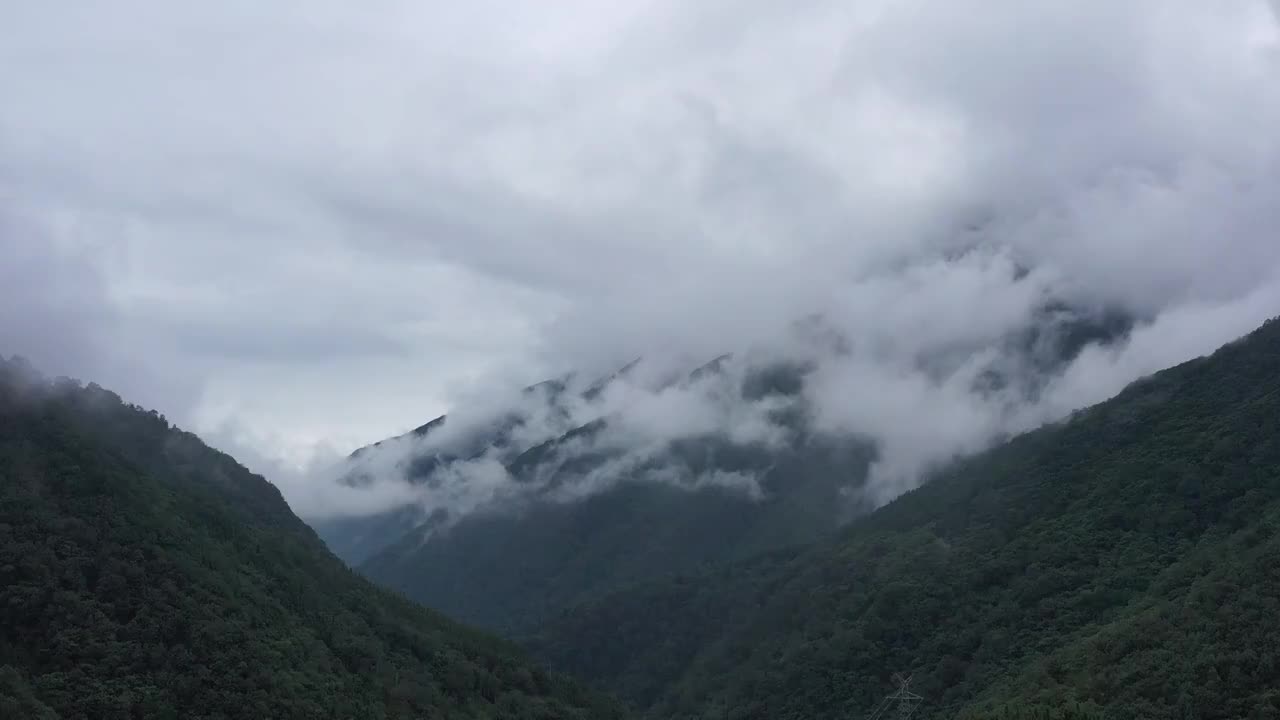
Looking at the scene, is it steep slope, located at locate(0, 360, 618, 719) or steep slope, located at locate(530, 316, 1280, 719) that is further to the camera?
steep slope, located at locate(530, 316, 1280, 719)

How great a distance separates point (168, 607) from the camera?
95562mm

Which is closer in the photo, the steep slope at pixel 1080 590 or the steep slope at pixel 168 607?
the steep slope at pixel 168 607

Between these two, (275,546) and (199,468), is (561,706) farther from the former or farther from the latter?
(199,468)

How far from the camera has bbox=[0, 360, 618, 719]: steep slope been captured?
284 ft

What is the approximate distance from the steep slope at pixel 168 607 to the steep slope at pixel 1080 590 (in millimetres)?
45079

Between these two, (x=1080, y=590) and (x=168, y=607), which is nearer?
(x=168, y=607)

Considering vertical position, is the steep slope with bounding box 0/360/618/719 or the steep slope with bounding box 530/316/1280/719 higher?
the steep slope with bounding box 0/360/618/719

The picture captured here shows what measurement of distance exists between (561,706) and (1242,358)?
407 ft

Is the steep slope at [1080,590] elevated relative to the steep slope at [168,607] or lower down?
lower down

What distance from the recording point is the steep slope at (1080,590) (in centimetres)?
9525

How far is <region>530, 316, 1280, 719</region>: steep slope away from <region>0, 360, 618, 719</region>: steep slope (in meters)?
45.1

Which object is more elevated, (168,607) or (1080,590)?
(168,607)

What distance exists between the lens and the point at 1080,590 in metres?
140

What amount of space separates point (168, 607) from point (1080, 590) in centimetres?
10994
